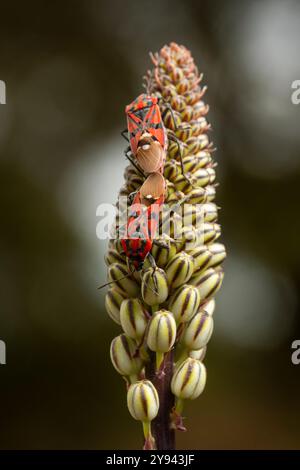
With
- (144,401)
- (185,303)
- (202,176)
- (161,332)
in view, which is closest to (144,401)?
(144,401)

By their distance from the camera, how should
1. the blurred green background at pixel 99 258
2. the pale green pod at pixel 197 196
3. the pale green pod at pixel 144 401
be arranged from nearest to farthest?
the pale green pod at pixel 144 401, the pale green pod at pixel 197 196, the blurred green background at pixel 99 258

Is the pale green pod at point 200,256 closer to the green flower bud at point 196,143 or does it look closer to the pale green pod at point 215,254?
the pale green pod at point 215,254

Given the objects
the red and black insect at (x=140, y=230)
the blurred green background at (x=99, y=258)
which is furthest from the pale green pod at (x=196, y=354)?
the blurred green background at (x=99, y=258)

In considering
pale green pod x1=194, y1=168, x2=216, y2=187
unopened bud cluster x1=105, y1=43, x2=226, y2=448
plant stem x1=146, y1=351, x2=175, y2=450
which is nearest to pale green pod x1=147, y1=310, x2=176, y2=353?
unopened bud cluster x1=105, y1=43, x2=226, y2=448

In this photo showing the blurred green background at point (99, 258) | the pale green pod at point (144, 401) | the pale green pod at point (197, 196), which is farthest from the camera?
the blurred green background at point (99, 258)

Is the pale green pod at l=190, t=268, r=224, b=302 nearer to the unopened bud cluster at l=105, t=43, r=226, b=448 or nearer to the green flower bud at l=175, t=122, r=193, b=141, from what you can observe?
the unopened bud cluster at l=105, t=43, r=226, b=448

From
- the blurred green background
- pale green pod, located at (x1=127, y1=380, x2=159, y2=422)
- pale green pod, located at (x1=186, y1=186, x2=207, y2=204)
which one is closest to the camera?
pale green pod, located at (x1=127, y1=380, x2=159, y2=422)

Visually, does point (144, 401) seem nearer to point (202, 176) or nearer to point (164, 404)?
point (164, 404)

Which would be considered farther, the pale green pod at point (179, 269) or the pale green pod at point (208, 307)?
the pale green pod at point (208, 307)
